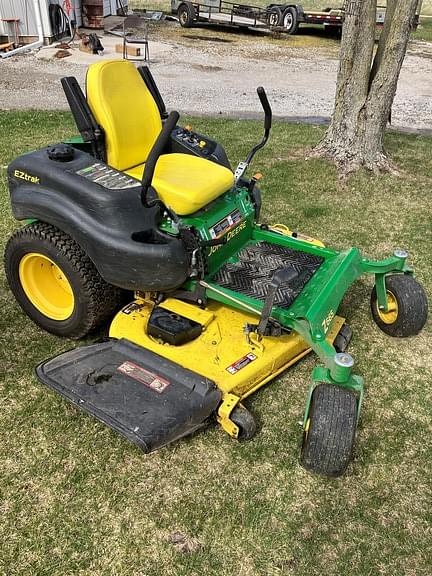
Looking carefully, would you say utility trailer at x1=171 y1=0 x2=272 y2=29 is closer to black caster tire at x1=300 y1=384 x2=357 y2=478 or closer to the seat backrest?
the seat backrest

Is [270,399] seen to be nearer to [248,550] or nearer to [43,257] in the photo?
[248,550]

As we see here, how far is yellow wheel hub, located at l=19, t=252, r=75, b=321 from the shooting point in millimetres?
3238

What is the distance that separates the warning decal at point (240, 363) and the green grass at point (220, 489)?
28 cm

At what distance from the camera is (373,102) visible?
541cm

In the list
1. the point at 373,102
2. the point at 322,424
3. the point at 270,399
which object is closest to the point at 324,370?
the point at 322,424

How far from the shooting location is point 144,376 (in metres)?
2.63

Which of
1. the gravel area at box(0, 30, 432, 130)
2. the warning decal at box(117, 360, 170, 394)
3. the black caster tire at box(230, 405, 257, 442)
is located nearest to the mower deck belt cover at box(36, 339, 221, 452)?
the warning decal at box(117, 360, 170, 394)

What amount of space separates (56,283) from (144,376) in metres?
1.08

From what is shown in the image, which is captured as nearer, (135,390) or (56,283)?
(135,390)

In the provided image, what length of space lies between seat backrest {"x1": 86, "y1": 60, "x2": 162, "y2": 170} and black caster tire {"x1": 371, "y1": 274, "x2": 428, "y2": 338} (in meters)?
1.73

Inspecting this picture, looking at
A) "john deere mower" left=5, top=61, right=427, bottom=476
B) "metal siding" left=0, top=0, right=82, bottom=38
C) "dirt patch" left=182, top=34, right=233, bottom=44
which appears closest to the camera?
"john deere mower" left=5, top=61, right=427, bottom=476

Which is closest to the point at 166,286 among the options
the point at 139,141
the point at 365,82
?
the point at 139,141

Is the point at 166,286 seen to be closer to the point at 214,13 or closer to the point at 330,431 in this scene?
the point at 330,431

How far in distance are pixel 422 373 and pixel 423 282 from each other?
108cm
